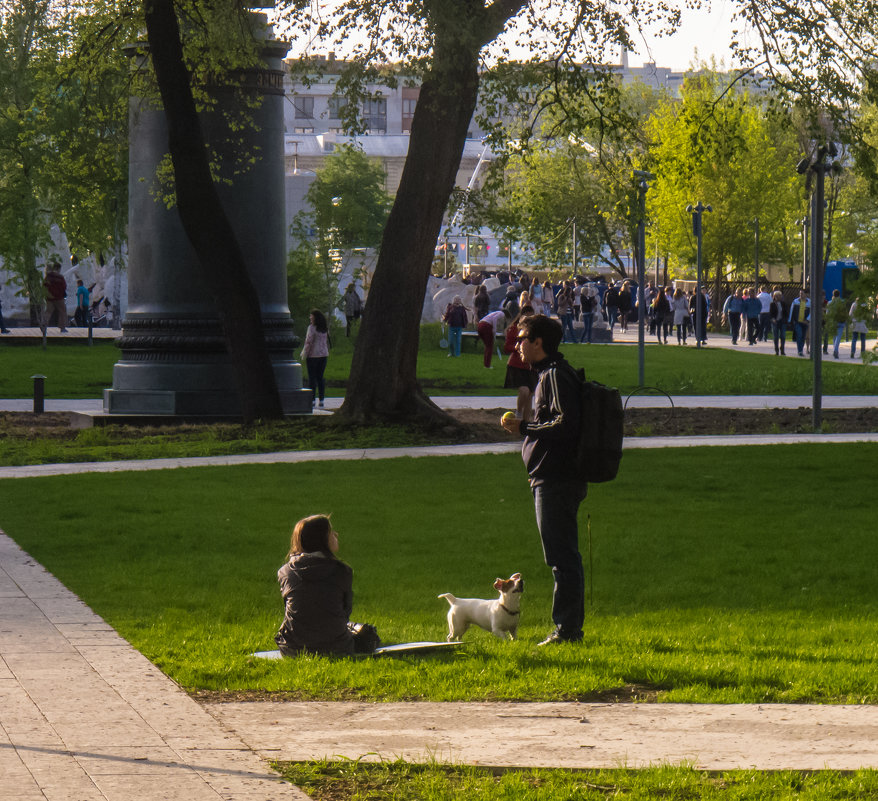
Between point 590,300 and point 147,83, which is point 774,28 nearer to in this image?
point 147,83

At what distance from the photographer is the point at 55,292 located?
42.3m

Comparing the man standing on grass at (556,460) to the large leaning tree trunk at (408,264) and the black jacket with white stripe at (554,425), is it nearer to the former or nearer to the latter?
the black jacket with white stripe at (554,425)

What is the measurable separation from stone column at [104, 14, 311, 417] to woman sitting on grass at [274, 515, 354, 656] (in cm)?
1313

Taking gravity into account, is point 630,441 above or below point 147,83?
below

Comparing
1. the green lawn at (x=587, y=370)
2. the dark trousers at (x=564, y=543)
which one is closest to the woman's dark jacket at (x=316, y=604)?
the dark trousers at (x=564, y=543)

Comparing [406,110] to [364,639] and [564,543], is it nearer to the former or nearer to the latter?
[564,543]

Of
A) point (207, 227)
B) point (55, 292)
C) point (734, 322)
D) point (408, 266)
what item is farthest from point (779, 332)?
point (207, 227)

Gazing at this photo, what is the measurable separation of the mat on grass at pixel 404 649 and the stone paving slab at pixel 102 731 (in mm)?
573

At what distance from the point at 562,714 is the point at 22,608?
3597 mm

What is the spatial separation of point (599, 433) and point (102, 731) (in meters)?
2.70

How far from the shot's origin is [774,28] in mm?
17594

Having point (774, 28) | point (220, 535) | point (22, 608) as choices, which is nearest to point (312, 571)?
point (22, 608)

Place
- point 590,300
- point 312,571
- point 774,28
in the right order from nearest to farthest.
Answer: point 312,571
point 774,28
point 590,300

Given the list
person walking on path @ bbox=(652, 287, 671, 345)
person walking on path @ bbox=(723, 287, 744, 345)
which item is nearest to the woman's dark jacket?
person walking on path @ bbox=(723, 287, 744, 345)
